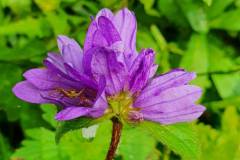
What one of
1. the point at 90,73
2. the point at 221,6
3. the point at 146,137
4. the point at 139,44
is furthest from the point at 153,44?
the point at 90,73

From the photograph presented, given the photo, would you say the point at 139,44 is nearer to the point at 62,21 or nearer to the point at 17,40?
the point at 62,21

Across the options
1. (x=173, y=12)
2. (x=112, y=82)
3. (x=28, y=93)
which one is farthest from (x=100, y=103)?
(x=173, y=12)

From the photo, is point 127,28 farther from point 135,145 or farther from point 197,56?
point 197,56

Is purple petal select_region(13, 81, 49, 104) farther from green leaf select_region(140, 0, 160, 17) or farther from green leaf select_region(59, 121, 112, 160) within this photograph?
green leaf select_region(140, 0, 160, 17)

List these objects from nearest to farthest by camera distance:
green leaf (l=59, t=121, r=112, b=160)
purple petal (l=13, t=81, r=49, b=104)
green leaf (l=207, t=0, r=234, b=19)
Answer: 1. purple petal (l=13, t=81, r=49, b=104)
2. green leaf (l=59, t=121, r=112, b=160)
3. green leaf (l=207, t=0, r=234, b=19)

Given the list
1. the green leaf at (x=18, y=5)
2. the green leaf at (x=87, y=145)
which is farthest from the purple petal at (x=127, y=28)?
the green leaf at (x=18, y=5)

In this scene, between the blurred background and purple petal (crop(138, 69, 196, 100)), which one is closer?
purple petal (crop(138, 69, 196, 100))

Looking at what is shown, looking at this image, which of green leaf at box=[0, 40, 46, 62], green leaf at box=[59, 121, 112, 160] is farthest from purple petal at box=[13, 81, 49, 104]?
green leaf at box=[0, 40, 46, 62]
